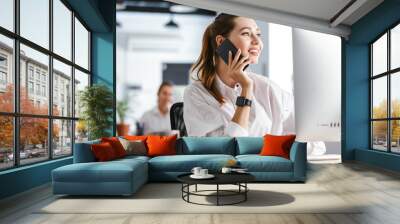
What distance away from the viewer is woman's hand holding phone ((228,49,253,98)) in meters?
7.86

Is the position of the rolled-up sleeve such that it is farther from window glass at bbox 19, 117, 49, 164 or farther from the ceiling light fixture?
window glass at bbox 19, 117, 49, 164

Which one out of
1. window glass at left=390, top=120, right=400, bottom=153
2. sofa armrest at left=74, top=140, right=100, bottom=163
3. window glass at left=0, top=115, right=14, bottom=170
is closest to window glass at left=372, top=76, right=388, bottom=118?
window glass at left=390, top=120, right=400, bottom=153

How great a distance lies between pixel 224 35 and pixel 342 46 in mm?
2923

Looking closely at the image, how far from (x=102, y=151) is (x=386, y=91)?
592cm

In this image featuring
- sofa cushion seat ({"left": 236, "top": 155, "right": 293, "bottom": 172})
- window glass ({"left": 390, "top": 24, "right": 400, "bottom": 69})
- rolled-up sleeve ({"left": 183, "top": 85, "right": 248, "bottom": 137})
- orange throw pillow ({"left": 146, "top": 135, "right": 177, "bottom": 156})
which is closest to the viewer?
sofa cushion seat ({"left": 236, "top": 155, "right": 293, "bottom": 172})

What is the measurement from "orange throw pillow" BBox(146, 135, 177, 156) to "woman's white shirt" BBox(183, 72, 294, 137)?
5.26 feet

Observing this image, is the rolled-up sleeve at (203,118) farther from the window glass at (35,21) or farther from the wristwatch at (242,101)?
the window glass at (35,21)

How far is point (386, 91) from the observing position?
7941 millimetres

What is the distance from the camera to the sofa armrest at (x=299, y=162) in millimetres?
5559

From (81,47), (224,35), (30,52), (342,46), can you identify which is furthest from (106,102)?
(342,46)

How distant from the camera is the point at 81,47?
780 cm

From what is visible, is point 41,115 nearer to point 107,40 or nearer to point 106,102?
point 106,102

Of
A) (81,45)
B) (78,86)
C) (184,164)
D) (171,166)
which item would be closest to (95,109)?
(78,86)

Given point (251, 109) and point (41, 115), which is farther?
point (251, 109)
